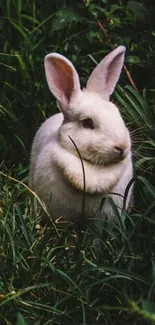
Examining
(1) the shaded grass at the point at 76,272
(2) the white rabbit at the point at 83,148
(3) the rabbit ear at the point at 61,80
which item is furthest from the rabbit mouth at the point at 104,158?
(3) the rabbit ear at the point at 61,80

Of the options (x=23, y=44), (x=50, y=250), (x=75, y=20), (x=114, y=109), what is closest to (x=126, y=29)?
(x=75, y=20)

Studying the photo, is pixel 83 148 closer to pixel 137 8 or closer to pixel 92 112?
pixel 92 112

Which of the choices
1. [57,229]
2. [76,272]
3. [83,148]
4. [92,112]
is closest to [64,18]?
[92,112]

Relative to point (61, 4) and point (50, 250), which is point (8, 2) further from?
point (50, 250)

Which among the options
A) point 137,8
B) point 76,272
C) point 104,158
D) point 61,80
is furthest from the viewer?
point 137,8

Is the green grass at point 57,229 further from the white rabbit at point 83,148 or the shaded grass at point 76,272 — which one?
the white rabbit at point 83,148

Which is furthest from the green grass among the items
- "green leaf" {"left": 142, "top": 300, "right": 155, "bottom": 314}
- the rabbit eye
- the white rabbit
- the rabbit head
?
the rabbit eye
